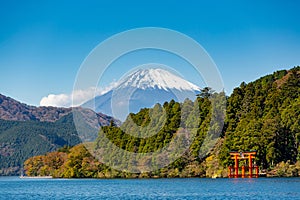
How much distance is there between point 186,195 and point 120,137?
56.1 meters

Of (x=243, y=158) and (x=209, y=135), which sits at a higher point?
(x=209, y=135)

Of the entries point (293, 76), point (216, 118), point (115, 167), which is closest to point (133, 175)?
point (115, 167)

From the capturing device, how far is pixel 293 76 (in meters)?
93.9

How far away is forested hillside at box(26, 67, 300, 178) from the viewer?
77.8 metres

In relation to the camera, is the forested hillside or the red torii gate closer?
the red torii gate

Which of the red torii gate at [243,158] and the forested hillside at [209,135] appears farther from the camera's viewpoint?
the forested hillside at [209,135]

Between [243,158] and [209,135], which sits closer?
[243,158]

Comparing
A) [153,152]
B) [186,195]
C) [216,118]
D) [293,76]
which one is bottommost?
[186,195]

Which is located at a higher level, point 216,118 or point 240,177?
point 216,118

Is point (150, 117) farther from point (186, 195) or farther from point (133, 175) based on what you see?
point (186, 195)

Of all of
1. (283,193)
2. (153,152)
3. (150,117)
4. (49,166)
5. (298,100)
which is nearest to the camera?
(283,193)

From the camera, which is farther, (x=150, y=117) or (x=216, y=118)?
(x=150, y=117)

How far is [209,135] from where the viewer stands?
87938 millimetres

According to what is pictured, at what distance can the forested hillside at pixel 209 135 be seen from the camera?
7781 cm
